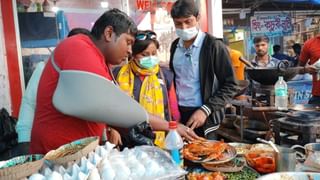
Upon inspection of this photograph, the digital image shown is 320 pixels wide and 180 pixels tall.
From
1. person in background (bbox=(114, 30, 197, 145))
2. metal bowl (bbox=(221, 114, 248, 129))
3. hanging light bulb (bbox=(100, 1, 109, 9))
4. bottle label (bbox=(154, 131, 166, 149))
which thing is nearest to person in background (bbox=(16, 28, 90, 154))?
person in background (bbox=(114, 30, 197, 145))

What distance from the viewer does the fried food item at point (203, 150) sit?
163cm

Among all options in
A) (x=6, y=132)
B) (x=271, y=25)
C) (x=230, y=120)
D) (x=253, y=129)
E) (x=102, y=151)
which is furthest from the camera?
(x=271, y=25)

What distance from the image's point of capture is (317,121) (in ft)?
6.58

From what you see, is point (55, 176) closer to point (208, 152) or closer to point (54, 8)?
point (208, 152)

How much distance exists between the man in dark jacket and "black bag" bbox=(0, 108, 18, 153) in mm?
1779

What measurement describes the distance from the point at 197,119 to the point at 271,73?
3.49 ft

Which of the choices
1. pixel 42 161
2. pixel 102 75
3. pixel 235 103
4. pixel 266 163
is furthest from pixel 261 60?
pixel 42 161

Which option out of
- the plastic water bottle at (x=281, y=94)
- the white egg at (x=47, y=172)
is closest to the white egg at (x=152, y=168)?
the white egg at (x=47, y=172)

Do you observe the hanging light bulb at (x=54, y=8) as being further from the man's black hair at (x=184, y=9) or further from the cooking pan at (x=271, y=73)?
the cooking pan at (x=271, y=73)

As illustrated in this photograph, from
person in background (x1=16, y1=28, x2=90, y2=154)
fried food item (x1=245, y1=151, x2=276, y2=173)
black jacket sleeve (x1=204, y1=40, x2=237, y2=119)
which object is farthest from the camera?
black jacket sleeve (x1=204, y1=40, x2=237, y2=119)

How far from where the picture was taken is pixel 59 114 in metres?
1.41

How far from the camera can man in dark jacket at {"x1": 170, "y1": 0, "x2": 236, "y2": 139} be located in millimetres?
2256

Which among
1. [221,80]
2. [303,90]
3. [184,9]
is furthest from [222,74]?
[303,90]

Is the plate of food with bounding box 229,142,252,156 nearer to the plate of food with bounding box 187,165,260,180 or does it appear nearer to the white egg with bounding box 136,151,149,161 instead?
the plate of food with bounding box 187,165,260,180
